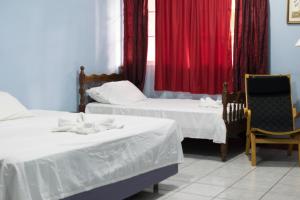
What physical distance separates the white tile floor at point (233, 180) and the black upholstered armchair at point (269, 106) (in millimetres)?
326

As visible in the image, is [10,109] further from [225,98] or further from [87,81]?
[225,98]

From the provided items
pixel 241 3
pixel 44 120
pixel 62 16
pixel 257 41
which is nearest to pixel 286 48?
pixel 257 41

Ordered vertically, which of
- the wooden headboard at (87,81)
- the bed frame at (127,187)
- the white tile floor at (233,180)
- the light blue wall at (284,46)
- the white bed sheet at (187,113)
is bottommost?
the white tile floor at (233,180)

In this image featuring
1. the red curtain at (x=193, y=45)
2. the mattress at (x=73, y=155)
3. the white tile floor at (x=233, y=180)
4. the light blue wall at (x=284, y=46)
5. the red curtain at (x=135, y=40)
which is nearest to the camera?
the mattress at (x=73, y=155)

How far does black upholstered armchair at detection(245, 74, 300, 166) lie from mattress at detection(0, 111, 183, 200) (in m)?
1.49

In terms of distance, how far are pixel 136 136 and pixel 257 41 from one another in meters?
2.80

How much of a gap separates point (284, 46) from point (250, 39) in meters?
0.42

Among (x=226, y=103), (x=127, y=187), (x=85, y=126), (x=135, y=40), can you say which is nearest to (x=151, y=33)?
(x=135, y=40)

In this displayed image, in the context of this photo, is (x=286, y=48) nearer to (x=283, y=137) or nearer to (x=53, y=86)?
(x=283, y=137)

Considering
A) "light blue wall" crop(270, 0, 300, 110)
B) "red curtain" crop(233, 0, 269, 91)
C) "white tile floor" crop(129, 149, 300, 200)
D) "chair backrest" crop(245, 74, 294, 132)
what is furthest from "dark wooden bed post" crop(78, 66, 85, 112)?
"light blue wall" crop(270, 0, 300, 110)

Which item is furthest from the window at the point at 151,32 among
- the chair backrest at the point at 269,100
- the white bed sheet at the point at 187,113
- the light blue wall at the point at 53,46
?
the chair backrest at the point at 269,100

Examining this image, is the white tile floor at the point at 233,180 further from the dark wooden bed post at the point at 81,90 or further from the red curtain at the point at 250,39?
the dark wooden bed post at the point at 81,90

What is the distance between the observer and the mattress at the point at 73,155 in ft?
8.35

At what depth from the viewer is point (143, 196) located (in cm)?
387
